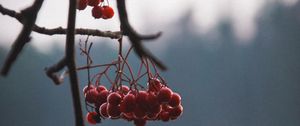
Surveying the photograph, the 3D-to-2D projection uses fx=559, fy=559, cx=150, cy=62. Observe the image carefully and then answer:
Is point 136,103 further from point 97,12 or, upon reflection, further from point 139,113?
point 97,12

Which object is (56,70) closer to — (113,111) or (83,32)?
(83,32)

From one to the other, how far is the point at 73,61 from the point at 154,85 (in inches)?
18.6

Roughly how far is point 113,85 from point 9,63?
530mm

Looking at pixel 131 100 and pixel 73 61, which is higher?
pixel 73 61

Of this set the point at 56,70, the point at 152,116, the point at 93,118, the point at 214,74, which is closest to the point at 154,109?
the point at 152,116

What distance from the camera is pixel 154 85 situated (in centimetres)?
85

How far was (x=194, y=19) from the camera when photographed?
2714 centimetres

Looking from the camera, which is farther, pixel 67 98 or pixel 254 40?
pixel 67 98

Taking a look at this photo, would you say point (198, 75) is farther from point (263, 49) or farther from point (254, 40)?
point (263, 49)

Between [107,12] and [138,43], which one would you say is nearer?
[138,43]

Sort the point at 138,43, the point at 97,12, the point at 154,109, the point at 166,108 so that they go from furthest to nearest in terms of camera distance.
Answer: the point at 97,12 → the point at 166,108 → the point at 154,109 → the point at 138,43

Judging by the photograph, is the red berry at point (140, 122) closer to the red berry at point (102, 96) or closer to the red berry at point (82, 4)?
the red berry at point (102, 96)

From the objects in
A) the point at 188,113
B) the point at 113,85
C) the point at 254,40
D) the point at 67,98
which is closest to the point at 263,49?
the point at 254,40

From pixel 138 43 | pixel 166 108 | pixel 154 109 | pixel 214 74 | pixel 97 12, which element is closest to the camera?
pixel 138 43
